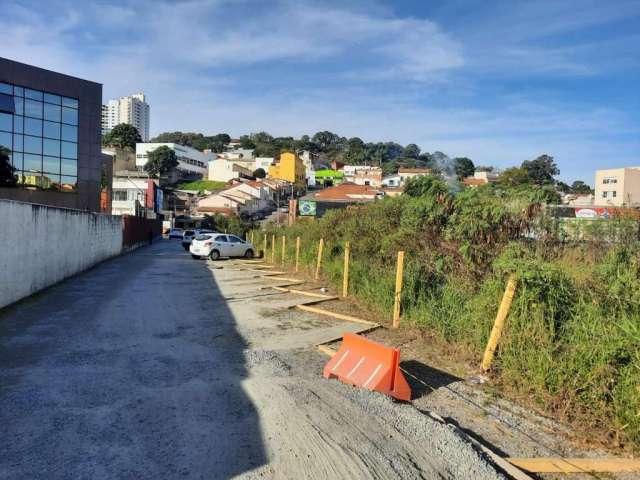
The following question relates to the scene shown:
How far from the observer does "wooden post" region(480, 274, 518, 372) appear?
234 inches

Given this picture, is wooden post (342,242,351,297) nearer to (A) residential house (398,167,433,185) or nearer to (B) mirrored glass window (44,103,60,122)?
(A) residential house (398,167,433,185)

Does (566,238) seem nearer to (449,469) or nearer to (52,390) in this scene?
(449,469)

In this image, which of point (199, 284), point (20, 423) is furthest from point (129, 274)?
point (20, 423)

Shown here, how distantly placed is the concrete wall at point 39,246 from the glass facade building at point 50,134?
640 inches

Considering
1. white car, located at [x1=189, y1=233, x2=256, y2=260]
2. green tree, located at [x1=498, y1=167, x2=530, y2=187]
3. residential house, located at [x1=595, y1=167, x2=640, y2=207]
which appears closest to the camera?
green tree, located at [x1=498, y1=167, x2=530, y2=187]

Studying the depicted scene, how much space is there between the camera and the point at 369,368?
590 centimetres

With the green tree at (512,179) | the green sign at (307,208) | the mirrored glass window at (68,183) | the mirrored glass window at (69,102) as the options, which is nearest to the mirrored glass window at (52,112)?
the mirrored glass window at (69,102)

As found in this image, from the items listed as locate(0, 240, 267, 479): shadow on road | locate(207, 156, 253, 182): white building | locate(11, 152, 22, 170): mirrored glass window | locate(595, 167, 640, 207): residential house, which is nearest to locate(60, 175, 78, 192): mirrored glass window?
locate(11, 152, 22, 170): mirrored glass window

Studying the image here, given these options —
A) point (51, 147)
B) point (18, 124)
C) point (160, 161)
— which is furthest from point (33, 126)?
point (160, 161)

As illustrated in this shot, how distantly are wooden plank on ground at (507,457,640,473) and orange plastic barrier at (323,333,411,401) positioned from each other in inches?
63.0

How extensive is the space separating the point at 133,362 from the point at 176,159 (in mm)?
119102

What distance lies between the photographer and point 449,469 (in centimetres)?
395

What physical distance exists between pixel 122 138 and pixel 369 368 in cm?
14022

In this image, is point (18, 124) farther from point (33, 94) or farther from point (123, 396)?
point (123, 396)
